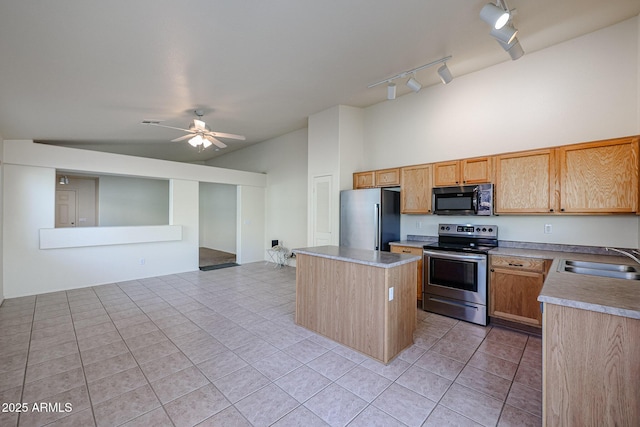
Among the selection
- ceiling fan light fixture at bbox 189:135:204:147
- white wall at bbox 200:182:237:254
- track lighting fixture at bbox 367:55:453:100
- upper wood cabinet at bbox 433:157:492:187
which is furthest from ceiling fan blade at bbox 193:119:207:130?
white wall at bbox 200:182:237:254

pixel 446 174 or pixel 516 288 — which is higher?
pixel 446 174

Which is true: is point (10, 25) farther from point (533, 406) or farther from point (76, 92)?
point (533, 406)

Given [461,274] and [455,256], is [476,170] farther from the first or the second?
[461,274]

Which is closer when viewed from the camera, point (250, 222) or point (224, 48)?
point (224, 48)

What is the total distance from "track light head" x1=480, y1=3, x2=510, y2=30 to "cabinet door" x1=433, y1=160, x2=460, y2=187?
5.89 ft

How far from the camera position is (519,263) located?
9.96 ft

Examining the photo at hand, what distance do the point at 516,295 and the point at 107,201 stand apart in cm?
940

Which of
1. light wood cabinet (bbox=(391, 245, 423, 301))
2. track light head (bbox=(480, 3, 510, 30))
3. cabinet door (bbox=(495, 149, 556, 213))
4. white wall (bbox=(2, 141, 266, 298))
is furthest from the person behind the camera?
white wall (bbox=(2, 141, 266, 298))

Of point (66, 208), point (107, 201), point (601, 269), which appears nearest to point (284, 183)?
point (107, 201)

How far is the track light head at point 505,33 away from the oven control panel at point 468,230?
224 cm

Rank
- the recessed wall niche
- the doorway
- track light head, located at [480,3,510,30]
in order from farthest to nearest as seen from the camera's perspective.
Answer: the doorway < the recessed wall niche < track light head, located at [480,3,510,30]

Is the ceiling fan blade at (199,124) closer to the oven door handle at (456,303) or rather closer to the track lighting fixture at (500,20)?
the track lighting fixture at (500,20)

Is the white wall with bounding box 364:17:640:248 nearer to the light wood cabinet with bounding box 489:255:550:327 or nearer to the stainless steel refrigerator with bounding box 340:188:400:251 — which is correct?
the stainless steel refrigerator with bounding box 340:188:400:251

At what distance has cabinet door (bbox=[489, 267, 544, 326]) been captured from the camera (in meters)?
2.94
